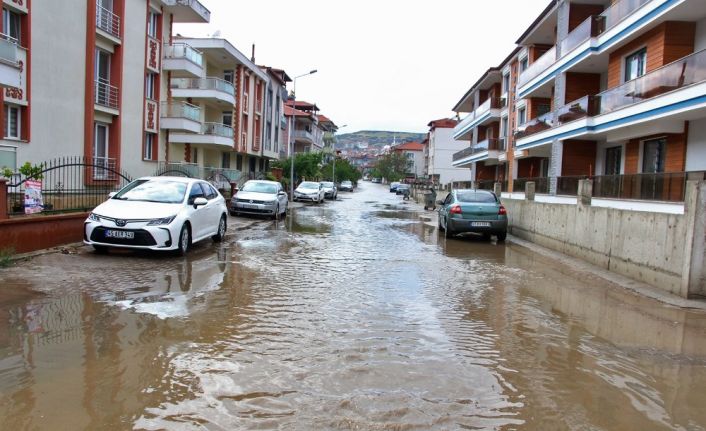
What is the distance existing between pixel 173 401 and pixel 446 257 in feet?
30.5

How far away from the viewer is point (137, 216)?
1005cm

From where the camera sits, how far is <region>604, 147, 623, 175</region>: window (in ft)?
73.3

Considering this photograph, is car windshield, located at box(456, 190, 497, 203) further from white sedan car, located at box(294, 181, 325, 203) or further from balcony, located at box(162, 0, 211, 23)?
white sedan car, located at box(294, 181, 325, 203)

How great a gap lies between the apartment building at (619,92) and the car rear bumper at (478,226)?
147 inches

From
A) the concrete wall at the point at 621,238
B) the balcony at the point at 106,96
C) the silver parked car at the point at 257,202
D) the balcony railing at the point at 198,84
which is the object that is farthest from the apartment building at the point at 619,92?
the balcony railing at the point at 198,84

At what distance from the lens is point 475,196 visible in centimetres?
1731

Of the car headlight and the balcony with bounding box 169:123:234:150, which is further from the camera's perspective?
the balcony with bounding box 169:123:234:150

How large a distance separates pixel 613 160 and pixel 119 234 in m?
20.2

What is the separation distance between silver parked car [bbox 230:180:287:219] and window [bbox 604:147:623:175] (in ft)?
45.3

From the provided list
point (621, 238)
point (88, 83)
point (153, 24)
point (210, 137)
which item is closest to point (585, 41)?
point (621, 238)

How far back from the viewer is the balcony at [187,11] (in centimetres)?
2705

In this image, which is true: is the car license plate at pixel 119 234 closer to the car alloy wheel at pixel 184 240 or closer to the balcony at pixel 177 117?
the car alloy wheel at pixel 184 240

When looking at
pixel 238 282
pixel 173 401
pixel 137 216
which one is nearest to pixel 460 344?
pixel 173 401

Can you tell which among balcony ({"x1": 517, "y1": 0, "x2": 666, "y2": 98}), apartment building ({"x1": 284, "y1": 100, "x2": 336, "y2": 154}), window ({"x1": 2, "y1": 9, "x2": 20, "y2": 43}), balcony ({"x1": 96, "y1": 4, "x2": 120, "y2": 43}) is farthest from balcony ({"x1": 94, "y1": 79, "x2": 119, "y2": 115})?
apartment building ({"x1": 284, "y1": 100, "x2": 336, "y2": 154})
